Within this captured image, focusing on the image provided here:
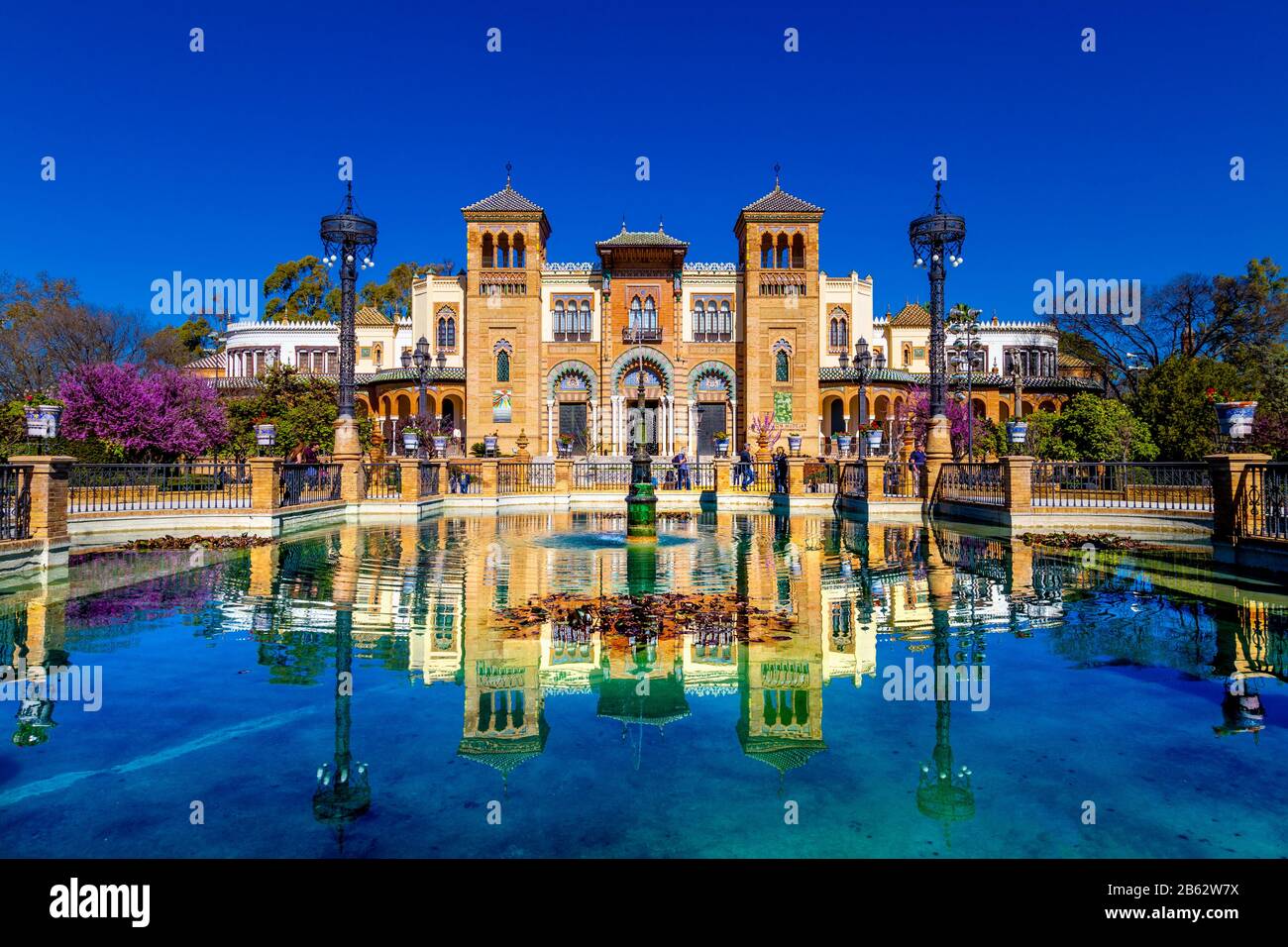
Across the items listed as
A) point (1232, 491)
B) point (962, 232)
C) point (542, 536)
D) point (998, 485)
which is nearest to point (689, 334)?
point (962, 232)

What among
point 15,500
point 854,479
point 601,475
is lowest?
point 15,500

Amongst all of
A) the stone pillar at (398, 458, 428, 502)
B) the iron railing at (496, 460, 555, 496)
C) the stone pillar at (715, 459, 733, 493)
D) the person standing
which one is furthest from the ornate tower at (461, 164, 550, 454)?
the stone pillar at (398, 458, 428, 502)

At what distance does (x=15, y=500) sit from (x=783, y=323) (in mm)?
40670

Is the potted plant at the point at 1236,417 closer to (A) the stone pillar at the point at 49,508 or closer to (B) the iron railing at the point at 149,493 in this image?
(A) the stone pillar at the point at 49,508

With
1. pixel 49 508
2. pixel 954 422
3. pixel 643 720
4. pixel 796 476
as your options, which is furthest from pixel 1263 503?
pixel 954 422

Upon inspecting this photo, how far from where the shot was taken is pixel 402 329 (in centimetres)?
5353

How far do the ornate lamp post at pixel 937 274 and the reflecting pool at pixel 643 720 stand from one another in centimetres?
1244

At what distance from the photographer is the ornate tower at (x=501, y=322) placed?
46.1 metres

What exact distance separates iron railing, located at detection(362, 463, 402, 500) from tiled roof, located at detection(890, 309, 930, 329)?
1585 inches

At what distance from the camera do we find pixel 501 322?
1823 inches

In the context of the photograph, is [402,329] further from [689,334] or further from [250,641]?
[250,641]

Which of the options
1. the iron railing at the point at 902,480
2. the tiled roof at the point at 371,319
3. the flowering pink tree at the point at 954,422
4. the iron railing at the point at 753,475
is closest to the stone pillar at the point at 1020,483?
the iron railing at the point at 902,480

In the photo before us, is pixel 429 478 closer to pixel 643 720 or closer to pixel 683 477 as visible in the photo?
pixel 683 477
